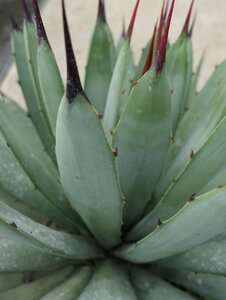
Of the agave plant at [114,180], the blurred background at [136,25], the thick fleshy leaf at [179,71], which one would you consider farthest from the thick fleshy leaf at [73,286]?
the blurred background at [136,25]

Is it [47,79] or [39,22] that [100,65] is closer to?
[47,79]

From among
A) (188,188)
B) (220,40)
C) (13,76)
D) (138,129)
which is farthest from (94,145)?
(220,40)

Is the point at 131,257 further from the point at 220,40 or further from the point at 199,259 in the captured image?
the point at 220,40

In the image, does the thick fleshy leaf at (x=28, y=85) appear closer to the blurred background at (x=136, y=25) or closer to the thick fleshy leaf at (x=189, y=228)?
the thick fleshy leaf at (x=189, y=228)

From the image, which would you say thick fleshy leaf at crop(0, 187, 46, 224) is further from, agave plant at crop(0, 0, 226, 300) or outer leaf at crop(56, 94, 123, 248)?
outer leaf at crop(56, 94, 123, 248)

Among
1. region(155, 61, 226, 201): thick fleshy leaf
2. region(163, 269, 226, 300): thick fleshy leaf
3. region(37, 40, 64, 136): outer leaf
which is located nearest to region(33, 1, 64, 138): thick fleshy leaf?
region(37, 40, 64, 136): outer leaf

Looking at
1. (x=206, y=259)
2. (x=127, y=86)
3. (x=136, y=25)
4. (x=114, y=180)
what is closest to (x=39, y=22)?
(x=114, y=180)
